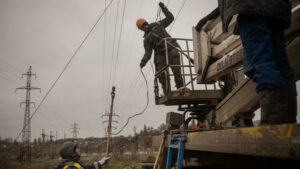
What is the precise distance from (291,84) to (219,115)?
1.97 metres

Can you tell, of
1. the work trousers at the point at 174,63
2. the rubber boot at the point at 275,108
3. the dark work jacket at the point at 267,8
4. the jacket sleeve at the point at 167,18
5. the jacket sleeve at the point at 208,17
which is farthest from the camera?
the jacket sleeve at the point at 167,18

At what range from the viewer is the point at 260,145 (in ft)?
3.61

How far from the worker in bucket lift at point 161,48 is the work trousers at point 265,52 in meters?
3.71

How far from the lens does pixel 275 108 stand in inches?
48.9

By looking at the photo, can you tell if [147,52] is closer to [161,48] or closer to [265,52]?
[161,48]

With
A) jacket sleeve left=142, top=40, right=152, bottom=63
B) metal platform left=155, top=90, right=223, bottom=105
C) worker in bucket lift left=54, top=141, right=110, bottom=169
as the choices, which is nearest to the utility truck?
metal platform left=155, top=90, right=223, bottom=105

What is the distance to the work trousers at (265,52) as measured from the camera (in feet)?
4.28

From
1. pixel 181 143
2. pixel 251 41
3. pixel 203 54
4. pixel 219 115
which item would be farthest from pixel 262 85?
pixel 219 115

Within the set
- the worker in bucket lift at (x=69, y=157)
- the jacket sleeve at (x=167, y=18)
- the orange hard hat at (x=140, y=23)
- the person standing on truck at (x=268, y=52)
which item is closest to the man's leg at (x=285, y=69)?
the person standing on truck at (x=268, y=52)

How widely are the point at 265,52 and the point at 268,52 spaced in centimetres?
2

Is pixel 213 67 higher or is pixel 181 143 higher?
pixel 213 67

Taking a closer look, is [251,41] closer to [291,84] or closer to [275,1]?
[275,1]

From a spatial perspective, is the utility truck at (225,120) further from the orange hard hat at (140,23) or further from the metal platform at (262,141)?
the orange hard hat at (140,23)

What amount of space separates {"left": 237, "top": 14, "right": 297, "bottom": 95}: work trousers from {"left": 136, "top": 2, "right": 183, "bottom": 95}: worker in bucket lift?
3705 mm
